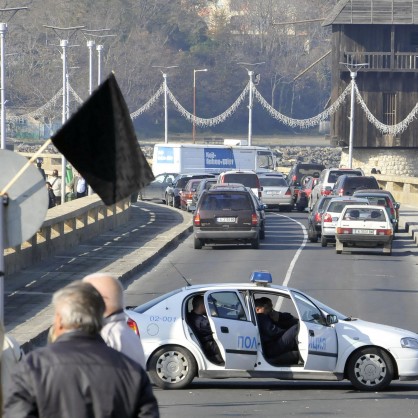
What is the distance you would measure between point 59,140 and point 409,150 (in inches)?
3002

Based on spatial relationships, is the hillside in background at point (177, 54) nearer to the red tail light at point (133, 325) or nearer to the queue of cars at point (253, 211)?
the queue of cars at point (253, 211)

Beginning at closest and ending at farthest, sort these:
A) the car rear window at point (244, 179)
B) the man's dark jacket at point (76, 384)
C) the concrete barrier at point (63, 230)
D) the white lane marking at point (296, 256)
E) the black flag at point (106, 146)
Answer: the man's dark jacket at point (76, 384) → the black flag at point (106, 146) → the concrete barrier at point (63, 230) → the white lane marking at point (296, 256) → the car rear window at point (244, 179)

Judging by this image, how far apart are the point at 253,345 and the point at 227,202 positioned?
68.8ft

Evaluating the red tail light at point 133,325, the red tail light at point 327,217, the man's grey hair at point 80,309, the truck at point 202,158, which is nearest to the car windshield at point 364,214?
the red tail light at point 327,217

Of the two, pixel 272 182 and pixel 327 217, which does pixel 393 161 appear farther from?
pixel 327 217

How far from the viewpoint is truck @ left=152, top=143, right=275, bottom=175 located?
7012cm

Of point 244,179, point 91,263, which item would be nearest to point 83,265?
point 91,263

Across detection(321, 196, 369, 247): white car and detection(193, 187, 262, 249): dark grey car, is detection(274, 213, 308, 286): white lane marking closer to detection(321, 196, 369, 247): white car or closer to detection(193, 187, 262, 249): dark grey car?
detection(321, 196, 369, 247): white car

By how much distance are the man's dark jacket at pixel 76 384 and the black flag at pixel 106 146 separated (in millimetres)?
1368

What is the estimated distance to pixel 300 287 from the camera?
80.7 feet

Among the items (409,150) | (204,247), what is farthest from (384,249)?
(409,150)

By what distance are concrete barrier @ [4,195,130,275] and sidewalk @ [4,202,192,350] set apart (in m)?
0.20

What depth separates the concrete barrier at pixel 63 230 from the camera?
2520 centimetres

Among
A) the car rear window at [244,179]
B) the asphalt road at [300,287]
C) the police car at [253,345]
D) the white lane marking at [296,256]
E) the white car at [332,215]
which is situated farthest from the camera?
the car rear window at [244,179]
